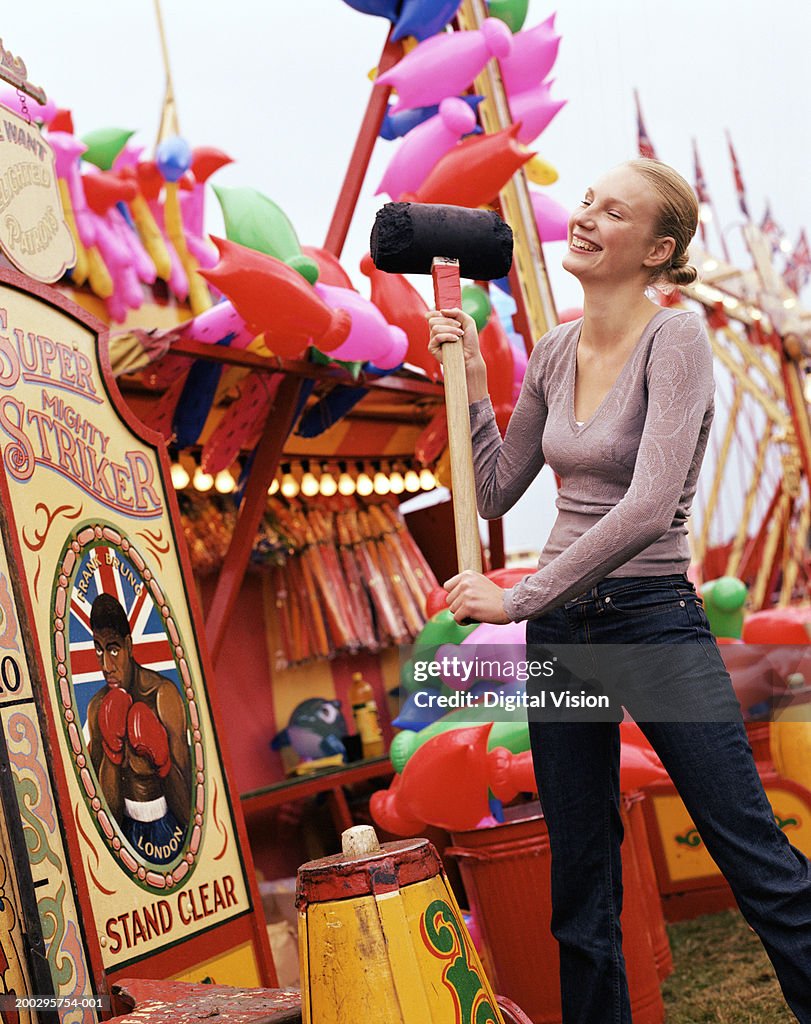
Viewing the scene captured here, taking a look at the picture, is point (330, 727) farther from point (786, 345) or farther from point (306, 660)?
point (786, 345)

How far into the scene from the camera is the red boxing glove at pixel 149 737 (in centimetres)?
225

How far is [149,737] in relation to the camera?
229 cm

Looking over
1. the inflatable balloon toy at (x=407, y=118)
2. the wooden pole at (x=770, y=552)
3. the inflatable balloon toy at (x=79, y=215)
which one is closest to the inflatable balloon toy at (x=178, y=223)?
the inflatable balloon toy at (x=79, y=215)

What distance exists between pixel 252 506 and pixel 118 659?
1351mm

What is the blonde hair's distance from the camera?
1.65 metres

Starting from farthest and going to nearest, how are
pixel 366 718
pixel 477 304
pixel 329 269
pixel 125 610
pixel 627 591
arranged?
pixel 366 718 < pixel 477 304 < pixel 329 269 < pixel 125 610 < pixel 627 591

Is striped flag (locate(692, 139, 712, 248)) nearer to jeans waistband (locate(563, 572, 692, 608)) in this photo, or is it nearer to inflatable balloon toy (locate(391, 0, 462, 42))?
inflatable balloon toy (locate(391, 0, 462, 42))

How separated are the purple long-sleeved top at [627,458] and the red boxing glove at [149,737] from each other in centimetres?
96

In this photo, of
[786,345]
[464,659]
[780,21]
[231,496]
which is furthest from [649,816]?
[786,345]

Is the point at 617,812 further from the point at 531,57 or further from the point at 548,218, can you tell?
the point at 531,57

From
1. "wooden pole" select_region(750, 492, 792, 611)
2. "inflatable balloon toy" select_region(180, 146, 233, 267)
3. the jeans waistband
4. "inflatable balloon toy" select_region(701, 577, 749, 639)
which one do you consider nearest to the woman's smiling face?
the jeans waistband

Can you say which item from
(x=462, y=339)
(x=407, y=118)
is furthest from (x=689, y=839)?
(x=407, y=118)

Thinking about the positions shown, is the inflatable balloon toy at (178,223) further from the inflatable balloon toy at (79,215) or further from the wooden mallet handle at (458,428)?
the wooden mallet handle at (458,428)

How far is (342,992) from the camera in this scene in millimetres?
1436
